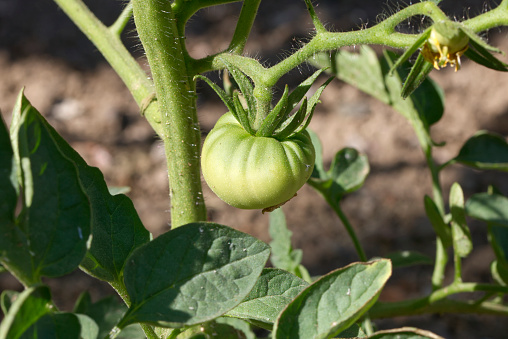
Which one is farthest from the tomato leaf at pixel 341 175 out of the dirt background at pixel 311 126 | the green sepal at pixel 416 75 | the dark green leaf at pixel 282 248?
the dirt background at pixel 311 126

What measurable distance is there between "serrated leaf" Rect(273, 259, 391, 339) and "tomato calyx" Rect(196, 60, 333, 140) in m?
0.19

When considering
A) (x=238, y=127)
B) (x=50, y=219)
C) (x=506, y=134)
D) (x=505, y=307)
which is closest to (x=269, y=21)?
(x=506, y=134)

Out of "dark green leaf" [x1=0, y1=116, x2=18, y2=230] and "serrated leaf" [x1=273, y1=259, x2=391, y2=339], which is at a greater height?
"dark green leaf" [x1=0, y1=116, x2=18, y2=230]

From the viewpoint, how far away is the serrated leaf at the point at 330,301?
1.90 ft

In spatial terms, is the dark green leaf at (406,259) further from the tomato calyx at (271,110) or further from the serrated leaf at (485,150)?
the tomato calyx at (271,110)

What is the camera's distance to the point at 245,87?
0.69 m

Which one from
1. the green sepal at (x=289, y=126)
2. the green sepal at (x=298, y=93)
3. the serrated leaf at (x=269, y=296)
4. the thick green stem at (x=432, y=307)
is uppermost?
the green sepal at (x=298, y=93)

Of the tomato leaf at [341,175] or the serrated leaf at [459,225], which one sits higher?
the tomato leaf at [341,175]

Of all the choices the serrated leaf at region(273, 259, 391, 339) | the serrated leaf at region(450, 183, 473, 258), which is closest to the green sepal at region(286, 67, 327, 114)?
the serrated leaf at region(273, 259, 391, 339)

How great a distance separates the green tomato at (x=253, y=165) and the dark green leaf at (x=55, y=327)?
26 centimetres

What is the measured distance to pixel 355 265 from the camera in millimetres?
604

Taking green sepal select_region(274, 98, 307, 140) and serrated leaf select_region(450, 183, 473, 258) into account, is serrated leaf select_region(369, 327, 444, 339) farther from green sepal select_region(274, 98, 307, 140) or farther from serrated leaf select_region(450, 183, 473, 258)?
serrated leaf select_region(450, 183, 473, 258)

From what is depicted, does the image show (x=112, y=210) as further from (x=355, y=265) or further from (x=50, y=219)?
(x=355, y=265)

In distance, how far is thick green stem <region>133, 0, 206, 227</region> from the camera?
0.68m
